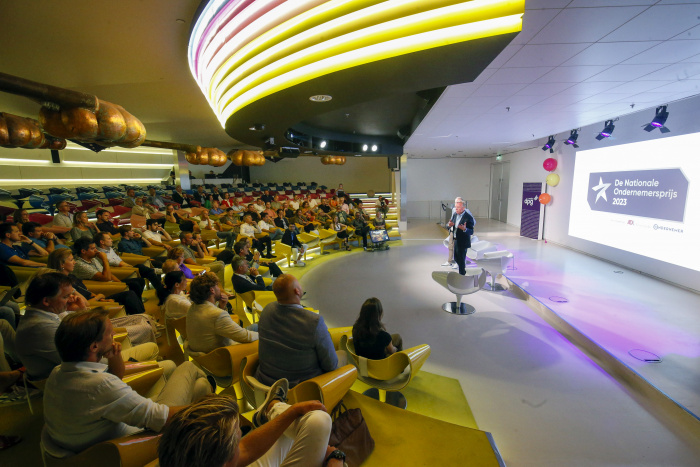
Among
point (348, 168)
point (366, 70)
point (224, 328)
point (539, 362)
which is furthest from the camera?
point (348, 168)

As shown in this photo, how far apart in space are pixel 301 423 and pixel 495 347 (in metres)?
3.14

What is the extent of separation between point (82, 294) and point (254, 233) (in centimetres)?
448

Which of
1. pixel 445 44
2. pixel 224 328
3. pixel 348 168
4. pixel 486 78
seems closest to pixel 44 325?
pixel 224 328

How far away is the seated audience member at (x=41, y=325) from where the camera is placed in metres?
1.74

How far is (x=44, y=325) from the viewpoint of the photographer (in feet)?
5.80

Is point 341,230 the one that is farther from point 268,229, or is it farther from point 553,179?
point 553,179

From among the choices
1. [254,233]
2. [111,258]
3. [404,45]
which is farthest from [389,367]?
[254,233]

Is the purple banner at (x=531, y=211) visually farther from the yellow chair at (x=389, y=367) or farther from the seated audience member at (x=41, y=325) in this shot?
the seated audience member at (x=41, y=325)

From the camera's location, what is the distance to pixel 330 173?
17.3m

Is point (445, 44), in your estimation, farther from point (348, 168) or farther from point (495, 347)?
point (348, 168)

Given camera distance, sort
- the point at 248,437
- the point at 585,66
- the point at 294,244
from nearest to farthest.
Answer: the point at 248,437 < the point at 585,66 < the point at 294,244

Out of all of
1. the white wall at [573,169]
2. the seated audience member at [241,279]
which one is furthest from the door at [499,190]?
the seated audience member at [241,279]

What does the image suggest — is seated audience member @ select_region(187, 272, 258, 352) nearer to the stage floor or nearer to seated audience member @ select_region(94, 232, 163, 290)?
seated audience member @ select_region(94, 232, 163, 290)

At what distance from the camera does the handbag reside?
1603 millimetres
